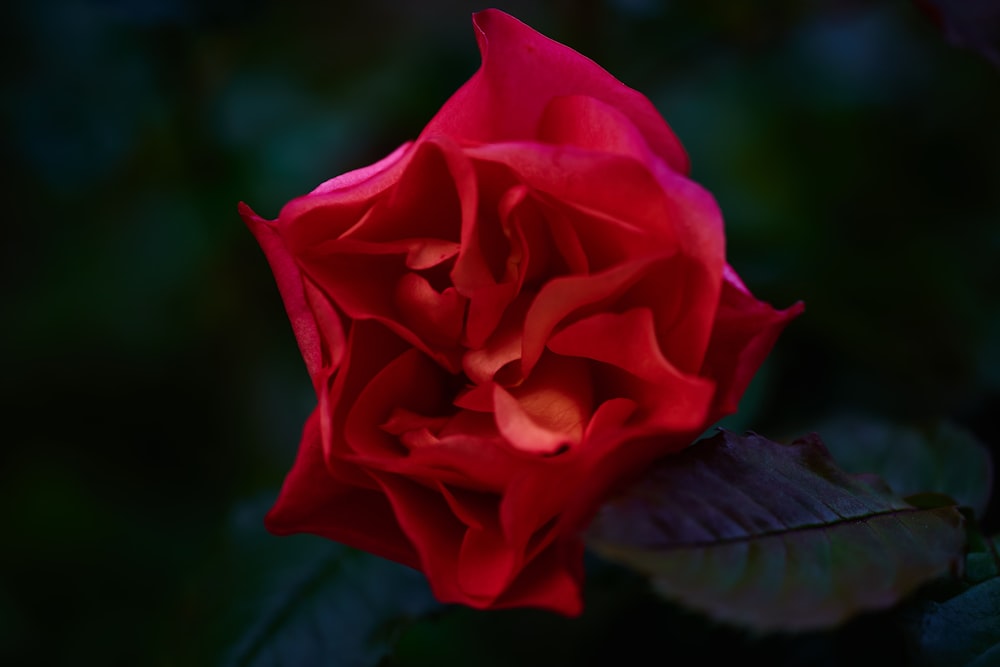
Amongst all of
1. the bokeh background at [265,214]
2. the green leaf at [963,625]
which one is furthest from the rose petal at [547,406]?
the bokeh background at [265,214]

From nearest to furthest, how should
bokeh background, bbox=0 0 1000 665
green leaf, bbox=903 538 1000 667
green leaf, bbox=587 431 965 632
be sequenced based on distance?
1. green leaf, bbox=587 431 965 632
2. green leaf, bbox=903 538 1000 667
3. bokeh background, bbox=0 0 1000 665

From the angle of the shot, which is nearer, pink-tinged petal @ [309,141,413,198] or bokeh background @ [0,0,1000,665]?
pink-tinged petal @ [309,141,413,198]

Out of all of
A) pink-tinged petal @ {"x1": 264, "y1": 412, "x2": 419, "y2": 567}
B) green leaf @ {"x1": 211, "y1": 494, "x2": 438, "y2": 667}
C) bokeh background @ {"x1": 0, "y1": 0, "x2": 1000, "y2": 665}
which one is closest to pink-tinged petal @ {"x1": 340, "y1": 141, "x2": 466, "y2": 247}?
pink-tinged petal @ {"x1": 264, "y1": 412, "x2": 419, "y2": 567}

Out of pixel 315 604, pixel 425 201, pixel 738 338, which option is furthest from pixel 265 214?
pixel 738 338

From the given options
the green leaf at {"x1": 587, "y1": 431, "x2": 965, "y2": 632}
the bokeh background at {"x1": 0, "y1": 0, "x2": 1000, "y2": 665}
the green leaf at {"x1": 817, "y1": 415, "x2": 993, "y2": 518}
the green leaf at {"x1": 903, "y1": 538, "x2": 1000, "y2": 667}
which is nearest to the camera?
the green leaf at {"x1": 587, "y1": 431, "x2": 965, "y2": 632}

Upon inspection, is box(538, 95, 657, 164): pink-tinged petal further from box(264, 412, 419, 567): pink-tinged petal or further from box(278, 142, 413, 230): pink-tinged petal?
box(264, 412, 419, 567): pink-tinged petal

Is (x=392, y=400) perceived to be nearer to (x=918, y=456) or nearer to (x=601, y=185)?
(x=601, y=185)
